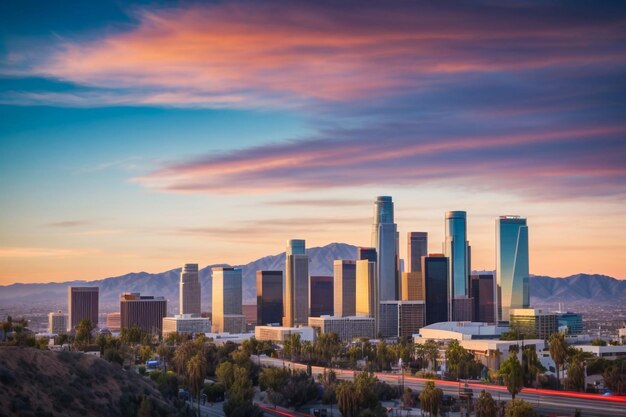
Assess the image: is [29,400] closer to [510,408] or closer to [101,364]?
[101,364]

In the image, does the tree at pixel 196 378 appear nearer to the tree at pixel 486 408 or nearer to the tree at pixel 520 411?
the tree at pixel 486 408

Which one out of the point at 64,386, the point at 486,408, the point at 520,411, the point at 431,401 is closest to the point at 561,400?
the point at 431,401

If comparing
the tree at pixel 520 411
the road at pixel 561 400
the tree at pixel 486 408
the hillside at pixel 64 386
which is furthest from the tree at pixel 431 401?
the hillside at pixel 64 386

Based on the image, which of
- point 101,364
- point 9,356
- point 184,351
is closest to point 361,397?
point 101,364

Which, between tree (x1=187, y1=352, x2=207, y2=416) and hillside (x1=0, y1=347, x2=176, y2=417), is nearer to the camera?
hillside (x1=0, y1=347, x2=176, y2=417)

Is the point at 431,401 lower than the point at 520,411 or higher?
lower

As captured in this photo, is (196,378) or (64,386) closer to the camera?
(64,386)

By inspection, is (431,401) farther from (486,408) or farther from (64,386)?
(64,386)

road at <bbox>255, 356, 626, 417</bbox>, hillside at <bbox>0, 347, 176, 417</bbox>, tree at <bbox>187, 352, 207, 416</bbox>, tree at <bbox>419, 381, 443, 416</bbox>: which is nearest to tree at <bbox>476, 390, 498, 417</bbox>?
tree at <bbox>419, 381, 443, 416</bbox>

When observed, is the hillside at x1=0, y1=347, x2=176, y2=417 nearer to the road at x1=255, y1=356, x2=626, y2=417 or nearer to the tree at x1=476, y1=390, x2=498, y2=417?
the tree at x1=476, y1=390, x2=498, y2=417

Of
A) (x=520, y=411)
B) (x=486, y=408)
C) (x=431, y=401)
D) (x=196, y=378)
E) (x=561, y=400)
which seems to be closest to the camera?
(x=520, y=411)
